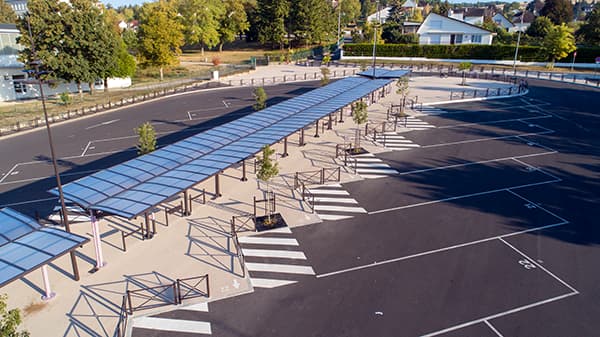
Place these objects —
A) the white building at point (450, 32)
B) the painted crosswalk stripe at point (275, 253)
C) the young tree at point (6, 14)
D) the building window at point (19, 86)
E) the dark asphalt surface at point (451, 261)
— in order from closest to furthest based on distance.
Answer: the dark asphalt surface at point (451, 261) < the painted crosswalk stripe at point (275, 253) < the building window at point (19, 86) < the white building at point (450, 32) < the young tree at point (6, 14)

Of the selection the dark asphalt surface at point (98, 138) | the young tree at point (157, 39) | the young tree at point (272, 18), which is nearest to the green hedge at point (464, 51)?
the young tree at point (272, 18)

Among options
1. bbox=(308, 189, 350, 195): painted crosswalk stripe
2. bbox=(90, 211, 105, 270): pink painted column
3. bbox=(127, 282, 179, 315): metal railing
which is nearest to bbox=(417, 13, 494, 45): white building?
bbox=(308, 189, 350, 195): painted crosswalk stripe

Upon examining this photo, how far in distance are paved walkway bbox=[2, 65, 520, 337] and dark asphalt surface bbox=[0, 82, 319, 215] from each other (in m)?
8.65

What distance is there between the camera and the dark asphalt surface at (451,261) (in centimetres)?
1623

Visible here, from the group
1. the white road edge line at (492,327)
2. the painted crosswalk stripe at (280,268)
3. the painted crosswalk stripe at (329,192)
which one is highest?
the painted crosswalk stripe at (329,192)

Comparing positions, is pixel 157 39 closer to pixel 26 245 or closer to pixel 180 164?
pixel 180 164

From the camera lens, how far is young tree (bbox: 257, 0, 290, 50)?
102 m

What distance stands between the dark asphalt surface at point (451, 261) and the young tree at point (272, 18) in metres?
77.4

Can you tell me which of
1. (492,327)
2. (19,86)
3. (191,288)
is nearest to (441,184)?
(492,327)

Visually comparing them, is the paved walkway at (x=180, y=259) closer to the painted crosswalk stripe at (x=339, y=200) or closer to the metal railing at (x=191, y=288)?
the painted crosswalk stripe at (x=339, y=200)

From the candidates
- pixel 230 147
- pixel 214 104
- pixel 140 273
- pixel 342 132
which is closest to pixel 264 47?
pixel 214 104

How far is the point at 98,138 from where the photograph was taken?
41.7 metres

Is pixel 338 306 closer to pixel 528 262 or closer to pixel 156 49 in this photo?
pixel 528 262

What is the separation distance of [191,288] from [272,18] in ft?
315
